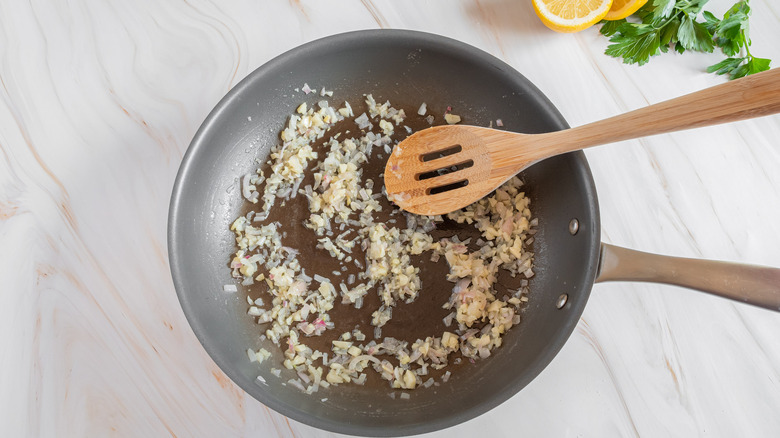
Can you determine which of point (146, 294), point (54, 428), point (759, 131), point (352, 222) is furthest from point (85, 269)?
point (759, 131)

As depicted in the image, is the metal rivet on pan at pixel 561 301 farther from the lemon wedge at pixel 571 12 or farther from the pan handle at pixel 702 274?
the lemon wedge at pixel 571 12

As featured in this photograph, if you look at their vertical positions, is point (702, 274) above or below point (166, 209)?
below

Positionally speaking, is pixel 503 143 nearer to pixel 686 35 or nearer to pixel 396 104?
pixel 396 104

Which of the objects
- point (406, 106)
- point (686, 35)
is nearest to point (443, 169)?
point (406, 106)

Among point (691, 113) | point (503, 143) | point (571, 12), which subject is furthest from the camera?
point (571, 12)

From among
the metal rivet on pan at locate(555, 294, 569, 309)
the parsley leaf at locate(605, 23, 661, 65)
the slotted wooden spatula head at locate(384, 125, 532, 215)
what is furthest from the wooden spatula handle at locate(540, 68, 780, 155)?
the parsley leaf at locate(605, 23, 661, 65)

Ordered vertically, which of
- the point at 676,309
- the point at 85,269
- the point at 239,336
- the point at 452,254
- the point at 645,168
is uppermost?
the point at 85,269

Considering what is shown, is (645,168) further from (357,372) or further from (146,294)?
(146,294)
